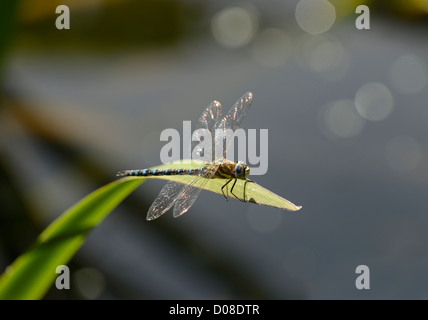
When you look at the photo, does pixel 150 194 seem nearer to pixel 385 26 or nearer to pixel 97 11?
pixel 97 11

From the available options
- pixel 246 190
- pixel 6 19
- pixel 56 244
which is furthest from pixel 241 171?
pixel 6 19

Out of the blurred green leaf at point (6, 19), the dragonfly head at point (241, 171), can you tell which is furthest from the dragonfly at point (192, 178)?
the blurred green leaf at point (6, 19)

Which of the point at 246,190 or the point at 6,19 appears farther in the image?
the point at 6,19

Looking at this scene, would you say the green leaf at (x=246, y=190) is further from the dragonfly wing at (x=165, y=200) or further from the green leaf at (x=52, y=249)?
the green leaf at (x=52, y=249)

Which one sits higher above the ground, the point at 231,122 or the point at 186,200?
the point at 231,122

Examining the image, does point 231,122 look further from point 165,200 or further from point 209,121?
point 165,200

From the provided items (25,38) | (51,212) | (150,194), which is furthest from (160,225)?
(25,38)

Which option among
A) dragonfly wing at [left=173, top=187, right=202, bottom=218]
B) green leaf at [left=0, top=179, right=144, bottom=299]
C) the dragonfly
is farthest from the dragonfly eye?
green leaf at [left=0, top=179, right=144, bottom=299]
